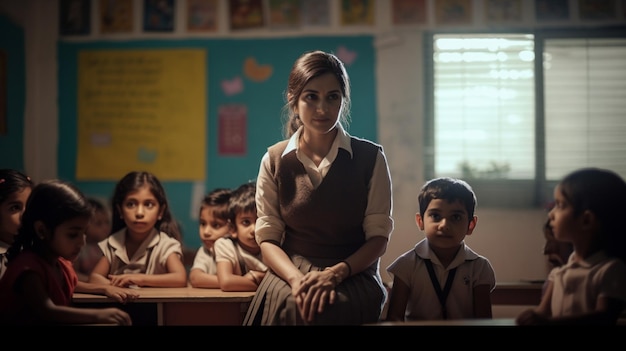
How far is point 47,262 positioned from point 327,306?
66 centimetres

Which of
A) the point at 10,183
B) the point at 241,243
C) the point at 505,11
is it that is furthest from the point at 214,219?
the point at 505,11

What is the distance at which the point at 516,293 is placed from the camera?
2.00 metres

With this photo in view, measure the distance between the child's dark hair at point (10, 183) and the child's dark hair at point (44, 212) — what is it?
8.9 inches

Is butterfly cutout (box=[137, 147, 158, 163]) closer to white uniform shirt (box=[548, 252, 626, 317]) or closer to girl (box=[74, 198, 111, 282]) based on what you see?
girl (box=[74, 198, 111, 282])

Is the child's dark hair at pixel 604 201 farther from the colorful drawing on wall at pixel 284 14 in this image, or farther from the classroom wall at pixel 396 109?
the colorful drawing on wall at pixel 284 14

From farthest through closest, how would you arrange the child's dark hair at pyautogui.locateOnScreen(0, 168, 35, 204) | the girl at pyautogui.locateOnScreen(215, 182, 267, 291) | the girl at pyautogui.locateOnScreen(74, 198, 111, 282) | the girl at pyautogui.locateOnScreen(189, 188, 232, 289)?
the girl at pyautogui.locateOnScreen(74, 198, 111, 282)
the girl at pyautogui.locateOnScreen(189, 188, 232, 289)
the girl at pyautogui.locateOnScreen(215, 182, 267, 291)
the child's dark hair at pyautogui.locateOnScreen(0, 168, 35, 204)

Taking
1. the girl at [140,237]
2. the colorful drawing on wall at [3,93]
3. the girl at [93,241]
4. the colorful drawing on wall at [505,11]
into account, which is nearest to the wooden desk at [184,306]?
the girl at [140,237]

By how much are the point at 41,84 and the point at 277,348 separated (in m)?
2.36

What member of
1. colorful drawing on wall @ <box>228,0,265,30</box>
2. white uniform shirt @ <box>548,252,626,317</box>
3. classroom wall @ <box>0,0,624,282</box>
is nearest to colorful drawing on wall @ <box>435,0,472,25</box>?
classroom wall @ <box>0,0,624,282</box>

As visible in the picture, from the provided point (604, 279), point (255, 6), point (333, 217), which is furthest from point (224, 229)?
point (255, 6)

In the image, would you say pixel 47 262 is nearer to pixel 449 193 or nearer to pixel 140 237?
pixel 140 237

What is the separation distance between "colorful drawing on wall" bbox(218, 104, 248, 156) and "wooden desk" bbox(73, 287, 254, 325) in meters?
1.67

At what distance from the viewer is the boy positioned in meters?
1.69

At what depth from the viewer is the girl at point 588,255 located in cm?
143
